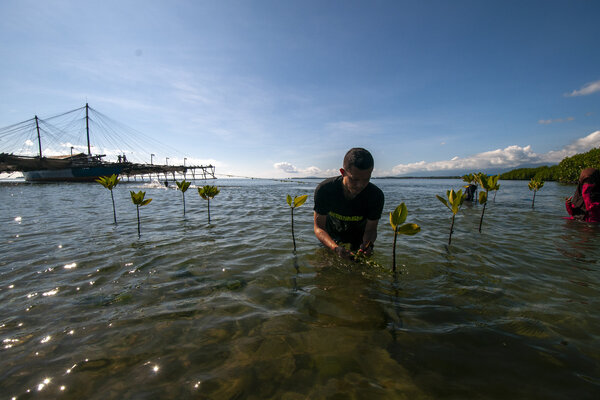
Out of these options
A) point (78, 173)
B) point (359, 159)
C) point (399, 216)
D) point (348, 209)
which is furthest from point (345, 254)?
point (78, 173)

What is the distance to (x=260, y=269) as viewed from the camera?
441 centimetres

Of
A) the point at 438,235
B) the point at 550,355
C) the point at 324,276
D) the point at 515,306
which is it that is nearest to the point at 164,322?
the point at 324,276

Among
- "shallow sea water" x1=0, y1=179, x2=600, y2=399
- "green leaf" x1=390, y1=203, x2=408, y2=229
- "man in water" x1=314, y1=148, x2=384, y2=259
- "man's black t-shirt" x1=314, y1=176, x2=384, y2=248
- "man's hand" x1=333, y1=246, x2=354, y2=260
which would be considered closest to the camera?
"shallow sea water" x1=0, y1=179, x2=600, y2=399

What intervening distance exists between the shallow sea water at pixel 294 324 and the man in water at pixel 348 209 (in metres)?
0.60

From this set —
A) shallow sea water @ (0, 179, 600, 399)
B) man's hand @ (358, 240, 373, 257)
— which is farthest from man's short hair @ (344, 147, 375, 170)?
shallow sea water @ (0, 179, 600, 399)

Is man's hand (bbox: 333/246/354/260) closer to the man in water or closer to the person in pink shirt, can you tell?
the man in water

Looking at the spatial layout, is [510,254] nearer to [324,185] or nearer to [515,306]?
[515,306]

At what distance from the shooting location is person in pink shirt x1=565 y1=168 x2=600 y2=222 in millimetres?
7508

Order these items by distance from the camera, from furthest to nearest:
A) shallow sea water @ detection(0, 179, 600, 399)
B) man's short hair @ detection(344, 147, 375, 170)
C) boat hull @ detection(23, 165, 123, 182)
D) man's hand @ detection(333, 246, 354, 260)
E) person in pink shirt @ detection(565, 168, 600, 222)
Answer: boat hull @ detection(23, 165, 123, 182) → person in pink shirt @ detection(565, 168, 600, 222) → man's short hair @ detection(344, 147, 375, 170) → man's hand @ detection(333, 246, 354, 260) → shallow sea water @ detection(0, 179, 600, 399)

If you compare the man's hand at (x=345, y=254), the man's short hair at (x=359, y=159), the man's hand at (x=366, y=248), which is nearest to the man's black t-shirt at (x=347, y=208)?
the man's hand at (x=366, y=248)

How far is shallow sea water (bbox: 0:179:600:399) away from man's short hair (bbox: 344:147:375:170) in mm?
2024

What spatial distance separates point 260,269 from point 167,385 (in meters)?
2.57

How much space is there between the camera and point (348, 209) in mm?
4668

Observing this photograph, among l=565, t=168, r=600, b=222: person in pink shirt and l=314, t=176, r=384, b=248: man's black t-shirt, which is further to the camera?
l=565, t=168, r=600, b=222: person in pink shirt
